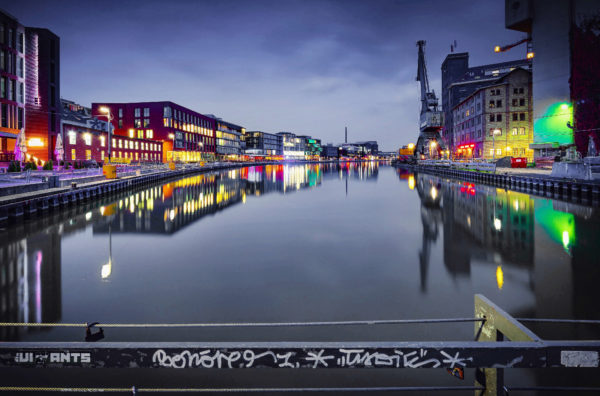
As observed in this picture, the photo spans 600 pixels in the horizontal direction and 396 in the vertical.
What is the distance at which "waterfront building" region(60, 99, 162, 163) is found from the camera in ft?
205

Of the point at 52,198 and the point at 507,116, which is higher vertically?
the point at 507,116

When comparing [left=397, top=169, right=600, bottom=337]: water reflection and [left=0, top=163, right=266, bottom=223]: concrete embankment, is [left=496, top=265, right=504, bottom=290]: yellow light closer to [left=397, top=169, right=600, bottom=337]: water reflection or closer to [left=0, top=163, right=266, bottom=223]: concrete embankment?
[left=397, top=169, right=600, bottom=337]: water reflection

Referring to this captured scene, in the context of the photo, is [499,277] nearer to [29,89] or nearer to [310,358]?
[310,358]

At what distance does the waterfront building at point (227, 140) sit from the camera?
156m

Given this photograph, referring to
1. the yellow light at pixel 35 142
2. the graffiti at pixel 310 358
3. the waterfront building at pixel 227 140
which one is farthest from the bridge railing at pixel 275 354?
the waterfront building at pixel 227 140

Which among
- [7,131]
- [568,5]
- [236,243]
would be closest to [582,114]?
[568,5]

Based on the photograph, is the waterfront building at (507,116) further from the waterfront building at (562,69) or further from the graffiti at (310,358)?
the graffiti at (310,358)

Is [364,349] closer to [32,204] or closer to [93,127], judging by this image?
[32,204]

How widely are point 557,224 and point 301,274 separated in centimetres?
1628

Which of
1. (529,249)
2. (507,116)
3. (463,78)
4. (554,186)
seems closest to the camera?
(529,249)

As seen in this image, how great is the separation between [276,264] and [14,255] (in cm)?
992

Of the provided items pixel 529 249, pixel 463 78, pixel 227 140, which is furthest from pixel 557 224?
pixel 227 140

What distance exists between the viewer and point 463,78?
437 feet

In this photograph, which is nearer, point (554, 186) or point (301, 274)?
point (301, 274)
